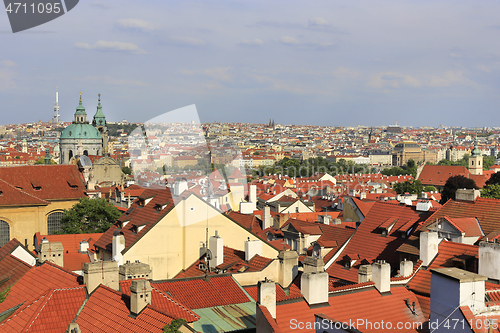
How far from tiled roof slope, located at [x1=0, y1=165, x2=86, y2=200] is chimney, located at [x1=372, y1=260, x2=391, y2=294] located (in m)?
26.3

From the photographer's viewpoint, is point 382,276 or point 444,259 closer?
point 382,276

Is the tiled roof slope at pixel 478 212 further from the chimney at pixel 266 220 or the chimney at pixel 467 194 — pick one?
the chimney at pixel 266 220

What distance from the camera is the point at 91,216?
103 ft

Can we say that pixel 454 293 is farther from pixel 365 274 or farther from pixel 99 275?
pixel 99 275

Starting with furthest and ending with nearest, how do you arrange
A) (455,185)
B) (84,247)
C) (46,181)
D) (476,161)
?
(476,161) → (455,185) → (46,181) → (84,247)

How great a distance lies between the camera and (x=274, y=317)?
30.8 feet

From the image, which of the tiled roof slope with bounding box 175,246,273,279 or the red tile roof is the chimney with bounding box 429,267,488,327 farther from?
the red tile roof

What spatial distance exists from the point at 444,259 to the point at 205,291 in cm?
573

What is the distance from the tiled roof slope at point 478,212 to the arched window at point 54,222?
2393cm

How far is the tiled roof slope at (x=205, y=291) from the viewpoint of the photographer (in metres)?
11.1

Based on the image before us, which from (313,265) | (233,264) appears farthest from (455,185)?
(313,265)

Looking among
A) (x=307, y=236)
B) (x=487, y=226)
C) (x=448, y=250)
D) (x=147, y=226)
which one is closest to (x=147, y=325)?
(x=147, y=226)

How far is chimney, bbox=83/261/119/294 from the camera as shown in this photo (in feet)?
35.0

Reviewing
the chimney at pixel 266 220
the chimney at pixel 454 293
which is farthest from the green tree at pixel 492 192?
the chimney at pixel 454 293
